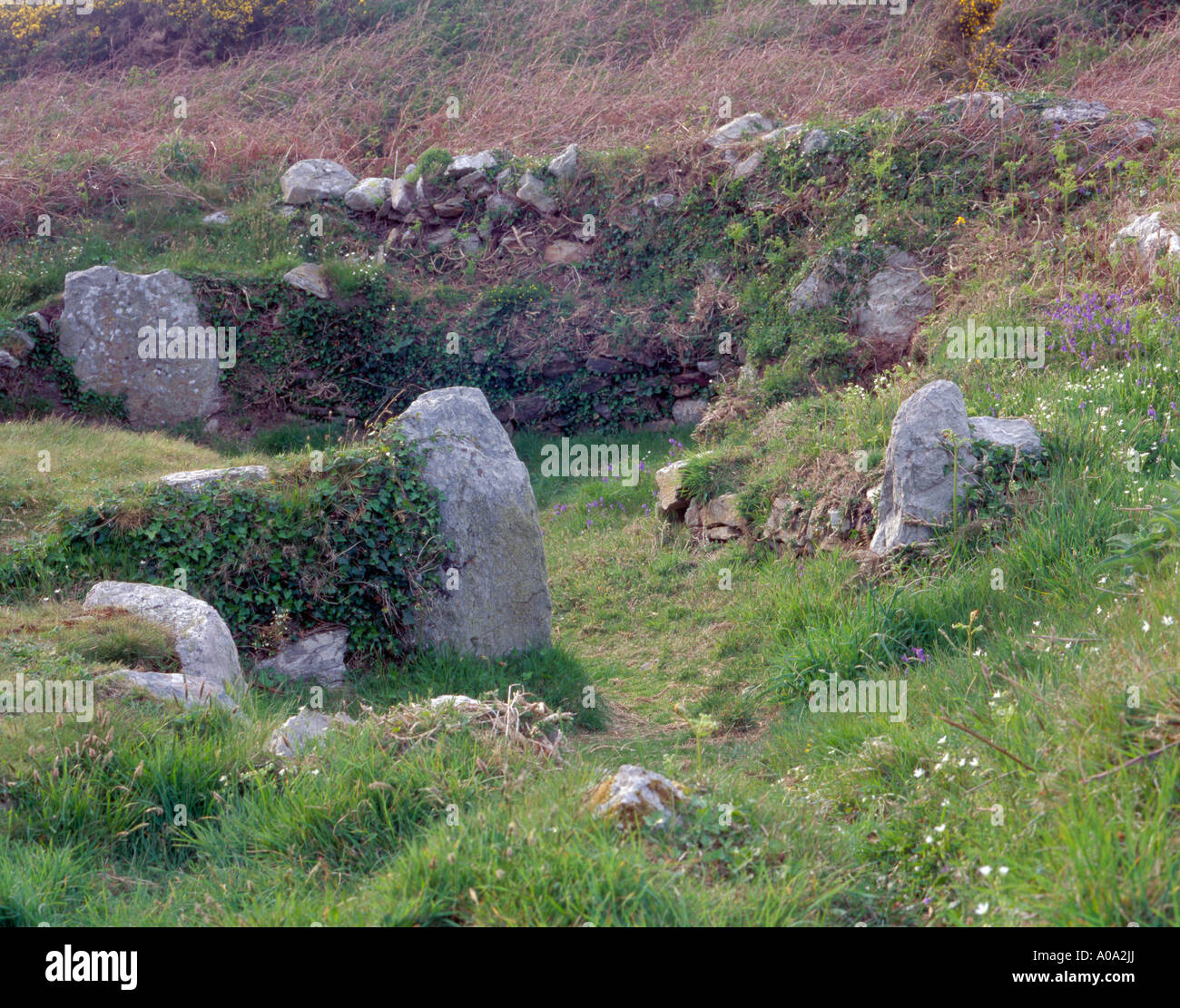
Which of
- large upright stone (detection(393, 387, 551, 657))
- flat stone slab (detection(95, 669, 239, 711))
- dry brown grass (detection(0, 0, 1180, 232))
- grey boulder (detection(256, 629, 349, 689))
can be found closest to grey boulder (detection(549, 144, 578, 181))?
dry brown grass (detection(0, 0, 1180, 232))

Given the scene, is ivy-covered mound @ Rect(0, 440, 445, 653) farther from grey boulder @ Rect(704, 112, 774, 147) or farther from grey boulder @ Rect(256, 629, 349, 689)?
grey boulder @ Rect(704, 112, 774, 147)

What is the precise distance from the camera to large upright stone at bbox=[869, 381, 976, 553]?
6.03 m

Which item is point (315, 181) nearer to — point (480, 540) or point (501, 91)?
point (501, 91)

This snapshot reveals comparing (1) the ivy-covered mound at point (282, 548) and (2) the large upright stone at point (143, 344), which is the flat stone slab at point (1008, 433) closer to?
(1) the ivy-covered mound at point (282, 548)

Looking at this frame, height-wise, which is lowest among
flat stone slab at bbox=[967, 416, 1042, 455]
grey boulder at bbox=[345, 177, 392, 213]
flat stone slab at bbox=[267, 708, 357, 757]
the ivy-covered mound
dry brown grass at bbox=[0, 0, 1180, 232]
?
flat stone slab at bbox=[267, 708, 357, 757]

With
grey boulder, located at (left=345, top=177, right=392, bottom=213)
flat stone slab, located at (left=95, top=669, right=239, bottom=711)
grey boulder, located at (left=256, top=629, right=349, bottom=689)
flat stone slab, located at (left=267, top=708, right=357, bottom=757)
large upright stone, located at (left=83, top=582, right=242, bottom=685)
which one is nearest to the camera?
flat stone slab, located at (left=267, top=708, right=357, bottom=757)

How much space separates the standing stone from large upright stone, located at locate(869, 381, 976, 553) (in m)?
9.96

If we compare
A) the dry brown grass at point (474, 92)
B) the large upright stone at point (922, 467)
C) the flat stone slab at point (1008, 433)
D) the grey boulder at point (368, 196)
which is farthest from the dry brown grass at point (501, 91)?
the large upright stone at point (922, 467)

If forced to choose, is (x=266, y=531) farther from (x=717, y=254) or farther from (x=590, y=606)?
(x=717, y=254)

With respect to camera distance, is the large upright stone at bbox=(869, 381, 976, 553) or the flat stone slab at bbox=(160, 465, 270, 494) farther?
the flat stone slab at bbox=(160, 465, 270, 494)

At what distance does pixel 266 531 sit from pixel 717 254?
761cm

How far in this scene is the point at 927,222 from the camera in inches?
399

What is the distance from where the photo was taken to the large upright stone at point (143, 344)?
1069 centimetres
